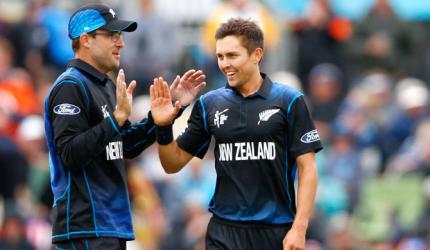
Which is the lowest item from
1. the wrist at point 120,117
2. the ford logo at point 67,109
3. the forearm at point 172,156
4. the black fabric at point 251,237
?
the black fabric at point 251,237

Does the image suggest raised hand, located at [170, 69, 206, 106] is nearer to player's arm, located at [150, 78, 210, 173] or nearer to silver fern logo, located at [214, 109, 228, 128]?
player's arm, located at [150, 78, 210, 173]

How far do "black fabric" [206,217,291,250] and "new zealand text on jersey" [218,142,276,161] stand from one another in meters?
0.46

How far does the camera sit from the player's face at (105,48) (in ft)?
29.8

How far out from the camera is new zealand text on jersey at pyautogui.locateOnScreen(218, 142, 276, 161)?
884 centimetres

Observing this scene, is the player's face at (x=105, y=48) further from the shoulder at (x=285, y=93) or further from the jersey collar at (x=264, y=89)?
the shoulder at (x=285, y=93)

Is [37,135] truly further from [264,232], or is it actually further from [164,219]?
[264,232]

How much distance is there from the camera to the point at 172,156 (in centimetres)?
918

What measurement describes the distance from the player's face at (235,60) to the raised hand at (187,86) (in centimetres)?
41

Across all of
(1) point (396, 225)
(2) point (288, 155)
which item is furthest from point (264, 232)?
(1) point (396, 225)

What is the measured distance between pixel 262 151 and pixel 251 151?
8 centimetres

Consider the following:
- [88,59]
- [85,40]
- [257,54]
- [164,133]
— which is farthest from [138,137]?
[257,54]

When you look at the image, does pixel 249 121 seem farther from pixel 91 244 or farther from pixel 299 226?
pixel 91 244

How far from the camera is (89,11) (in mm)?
9078

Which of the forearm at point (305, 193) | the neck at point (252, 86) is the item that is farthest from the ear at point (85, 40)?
the forearm at point (305, 193)
